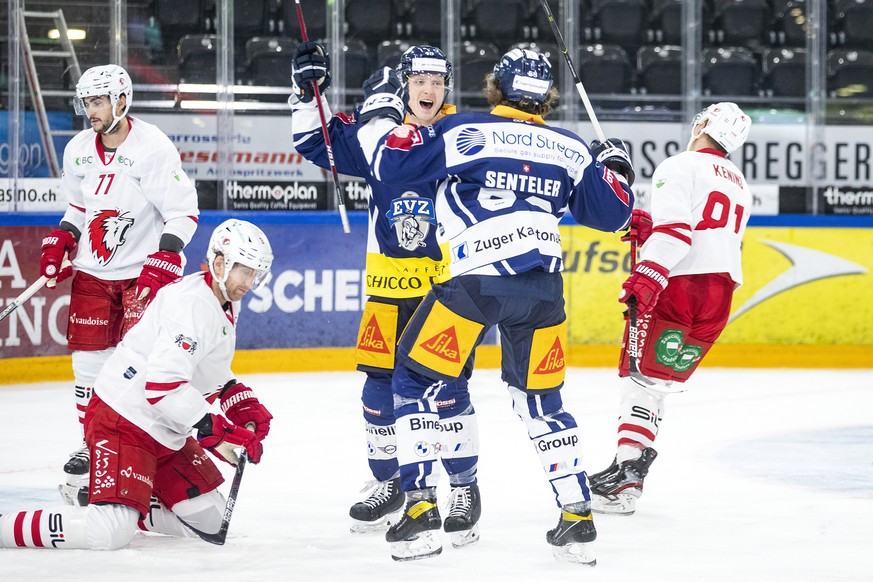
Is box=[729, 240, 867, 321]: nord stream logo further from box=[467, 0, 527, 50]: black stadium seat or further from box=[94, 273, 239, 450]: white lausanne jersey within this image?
box=[94, 273, 239, 450]: white lausanne jersey

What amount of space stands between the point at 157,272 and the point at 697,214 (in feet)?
5.82

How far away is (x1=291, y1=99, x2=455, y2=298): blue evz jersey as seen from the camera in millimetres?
3609

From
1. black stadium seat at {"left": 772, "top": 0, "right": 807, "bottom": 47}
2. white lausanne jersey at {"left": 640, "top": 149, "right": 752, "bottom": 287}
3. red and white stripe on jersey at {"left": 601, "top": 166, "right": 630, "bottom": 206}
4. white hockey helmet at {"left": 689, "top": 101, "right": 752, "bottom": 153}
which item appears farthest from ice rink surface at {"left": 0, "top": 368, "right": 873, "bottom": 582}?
black stadium seat at {"left": 772, "top": 0, "right": 807, "bottom": 47}

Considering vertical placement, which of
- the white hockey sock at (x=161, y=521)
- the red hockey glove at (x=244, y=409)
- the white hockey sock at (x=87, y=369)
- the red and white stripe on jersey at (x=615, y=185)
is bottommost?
the white hockey sock at (x=161, y=521)

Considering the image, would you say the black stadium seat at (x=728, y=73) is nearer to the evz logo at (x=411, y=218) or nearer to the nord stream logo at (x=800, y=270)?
the nord stream logo at (x=800, y=270)

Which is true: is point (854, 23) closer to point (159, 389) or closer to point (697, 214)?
point (697, 214)

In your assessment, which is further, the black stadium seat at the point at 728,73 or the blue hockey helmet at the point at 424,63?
the black stadium seat at the point at 728,73

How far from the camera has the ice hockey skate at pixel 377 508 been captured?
3.71m

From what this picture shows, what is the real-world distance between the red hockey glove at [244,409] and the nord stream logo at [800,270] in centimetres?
508

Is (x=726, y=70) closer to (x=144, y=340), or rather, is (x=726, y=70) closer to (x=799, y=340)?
(x=799, y=340)

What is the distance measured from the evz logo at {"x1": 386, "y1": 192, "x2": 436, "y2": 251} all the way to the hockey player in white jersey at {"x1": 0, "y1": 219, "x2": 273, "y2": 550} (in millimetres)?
535

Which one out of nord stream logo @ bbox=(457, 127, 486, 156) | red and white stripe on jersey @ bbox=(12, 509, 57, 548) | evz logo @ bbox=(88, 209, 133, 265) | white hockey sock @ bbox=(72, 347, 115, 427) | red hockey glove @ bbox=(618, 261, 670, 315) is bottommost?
red and white stripe on jersey @ bbox=(12, 509, 57, 548)

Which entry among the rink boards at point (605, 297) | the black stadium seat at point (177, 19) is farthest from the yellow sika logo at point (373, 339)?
the black stadium seat at point (177, 19)

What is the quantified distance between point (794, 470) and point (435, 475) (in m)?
1.98
